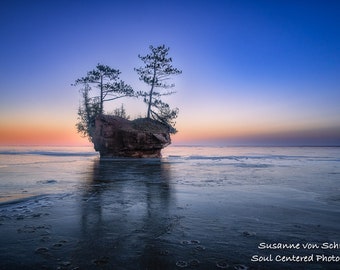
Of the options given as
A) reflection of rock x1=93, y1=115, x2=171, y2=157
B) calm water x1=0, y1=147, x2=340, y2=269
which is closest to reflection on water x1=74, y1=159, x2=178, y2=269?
calm water x1=0, y1=147, x2=340, y2=269

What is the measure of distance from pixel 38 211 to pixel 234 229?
14.3 ft

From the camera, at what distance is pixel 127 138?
3041 cm

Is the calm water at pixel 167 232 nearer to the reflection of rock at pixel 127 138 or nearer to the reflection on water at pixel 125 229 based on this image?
the reflection on water at pixel 125 229

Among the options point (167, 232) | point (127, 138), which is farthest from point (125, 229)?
point (127, 138)

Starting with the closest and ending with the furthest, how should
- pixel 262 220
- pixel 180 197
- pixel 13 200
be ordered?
pixel 262 220 → pixel 13 200 → pixel 180 197

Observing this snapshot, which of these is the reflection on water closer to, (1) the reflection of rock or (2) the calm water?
(2) the calm water

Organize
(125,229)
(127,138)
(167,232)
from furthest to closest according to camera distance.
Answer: (127,138) → (125,229) → (167,232)

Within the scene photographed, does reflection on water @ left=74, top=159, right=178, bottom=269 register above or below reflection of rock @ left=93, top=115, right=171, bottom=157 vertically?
below

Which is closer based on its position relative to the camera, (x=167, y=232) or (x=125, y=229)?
(x=167, y=232)

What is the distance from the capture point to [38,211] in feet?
17.6

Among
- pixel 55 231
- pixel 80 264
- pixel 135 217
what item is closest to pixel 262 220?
pixel 135 217

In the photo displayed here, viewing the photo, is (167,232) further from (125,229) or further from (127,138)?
(127,138)

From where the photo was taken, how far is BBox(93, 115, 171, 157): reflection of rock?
3041 centimetres

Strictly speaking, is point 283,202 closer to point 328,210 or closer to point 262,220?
point 328,210
